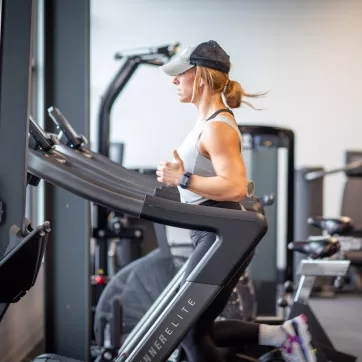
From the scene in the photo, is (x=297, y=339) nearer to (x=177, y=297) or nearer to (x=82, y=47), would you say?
(x=177, y=297)

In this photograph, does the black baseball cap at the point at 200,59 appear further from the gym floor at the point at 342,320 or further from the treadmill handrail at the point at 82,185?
the gym floor at the point at 342,320

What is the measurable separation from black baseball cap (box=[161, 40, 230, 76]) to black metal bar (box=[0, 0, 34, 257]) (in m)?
0.59

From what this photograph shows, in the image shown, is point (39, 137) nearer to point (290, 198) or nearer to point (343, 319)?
point (290, 198)

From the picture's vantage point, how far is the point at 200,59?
2486mm

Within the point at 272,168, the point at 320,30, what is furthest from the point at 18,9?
the point at 320,30

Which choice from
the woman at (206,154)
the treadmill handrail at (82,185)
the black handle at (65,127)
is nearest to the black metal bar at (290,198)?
the black handle at (65,127)

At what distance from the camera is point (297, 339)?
10.2 ft

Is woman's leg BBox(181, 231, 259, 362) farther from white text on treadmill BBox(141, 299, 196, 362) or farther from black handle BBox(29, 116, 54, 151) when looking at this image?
black handle BBox(29, 116, 54, 151)

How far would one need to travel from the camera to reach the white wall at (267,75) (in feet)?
25.9

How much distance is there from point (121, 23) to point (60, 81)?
167 inches

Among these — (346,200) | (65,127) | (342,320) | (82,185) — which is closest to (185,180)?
(82,185)

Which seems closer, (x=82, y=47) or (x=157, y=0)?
(x=82, y=47)

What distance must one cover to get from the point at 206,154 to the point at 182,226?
0.43 meters

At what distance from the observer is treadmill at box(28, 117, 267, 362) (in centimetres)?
206
